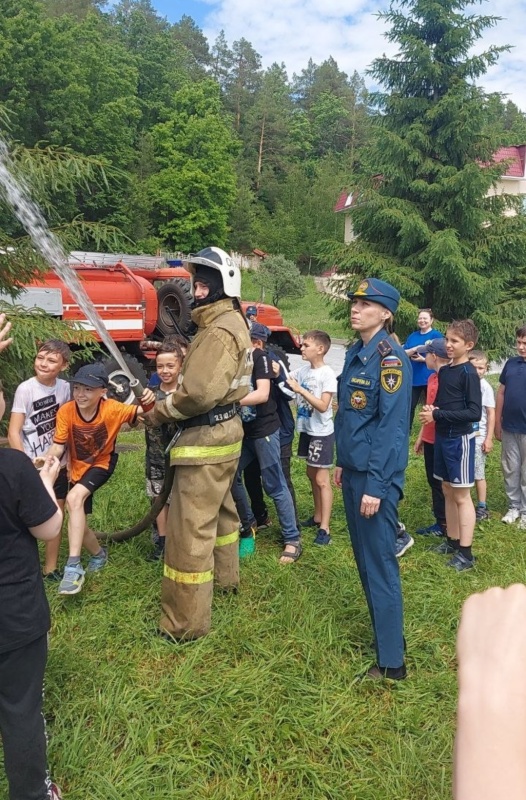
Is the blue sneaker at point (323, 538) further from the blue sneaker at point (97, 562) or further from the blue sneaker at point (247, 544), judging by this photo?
the blue sneaker at point (97, 562)

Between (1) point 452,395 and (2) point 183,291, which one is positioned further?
A: (2) point 183,291

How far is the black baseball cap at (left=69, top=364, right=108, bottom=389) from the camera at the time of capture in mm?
3795

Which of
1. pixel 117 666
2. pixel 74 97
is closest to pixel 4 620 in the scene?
pixel 117 666

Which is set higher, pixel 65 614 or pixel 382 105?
pixel 382 105

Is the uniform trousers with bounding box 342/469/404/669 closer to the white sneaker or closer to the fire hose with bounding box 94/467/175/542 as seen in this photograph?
the fire hose with bounding box 94/467/175/542

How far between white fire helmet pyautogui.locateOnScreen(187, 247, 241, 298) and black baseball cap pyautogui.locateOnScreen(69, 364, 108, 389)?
91 centimetres

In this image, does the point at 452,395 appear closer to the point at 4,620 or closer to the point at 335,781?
the point at 335,781

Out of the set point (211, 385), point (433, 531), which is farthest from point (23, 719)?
point (433, 531)

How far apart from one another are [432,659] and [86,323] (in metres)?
7.09

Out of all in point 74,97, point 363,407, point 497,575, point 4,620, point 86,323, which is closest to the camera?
point 4,620

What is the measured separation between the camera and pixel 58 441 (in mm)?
3945

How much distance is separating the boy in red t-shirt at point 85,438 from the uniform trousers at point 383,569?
1.60 metres

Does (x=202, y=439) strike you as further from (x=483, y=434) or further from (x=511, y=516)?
(x=511, y=516)


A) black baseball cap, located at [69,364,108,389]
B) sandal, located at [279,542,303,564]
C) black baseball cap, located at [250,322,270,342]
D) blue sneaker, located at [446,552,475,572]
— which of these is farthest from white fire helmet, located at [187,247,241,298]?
blue sneaker, located at [446,552,475,572]
